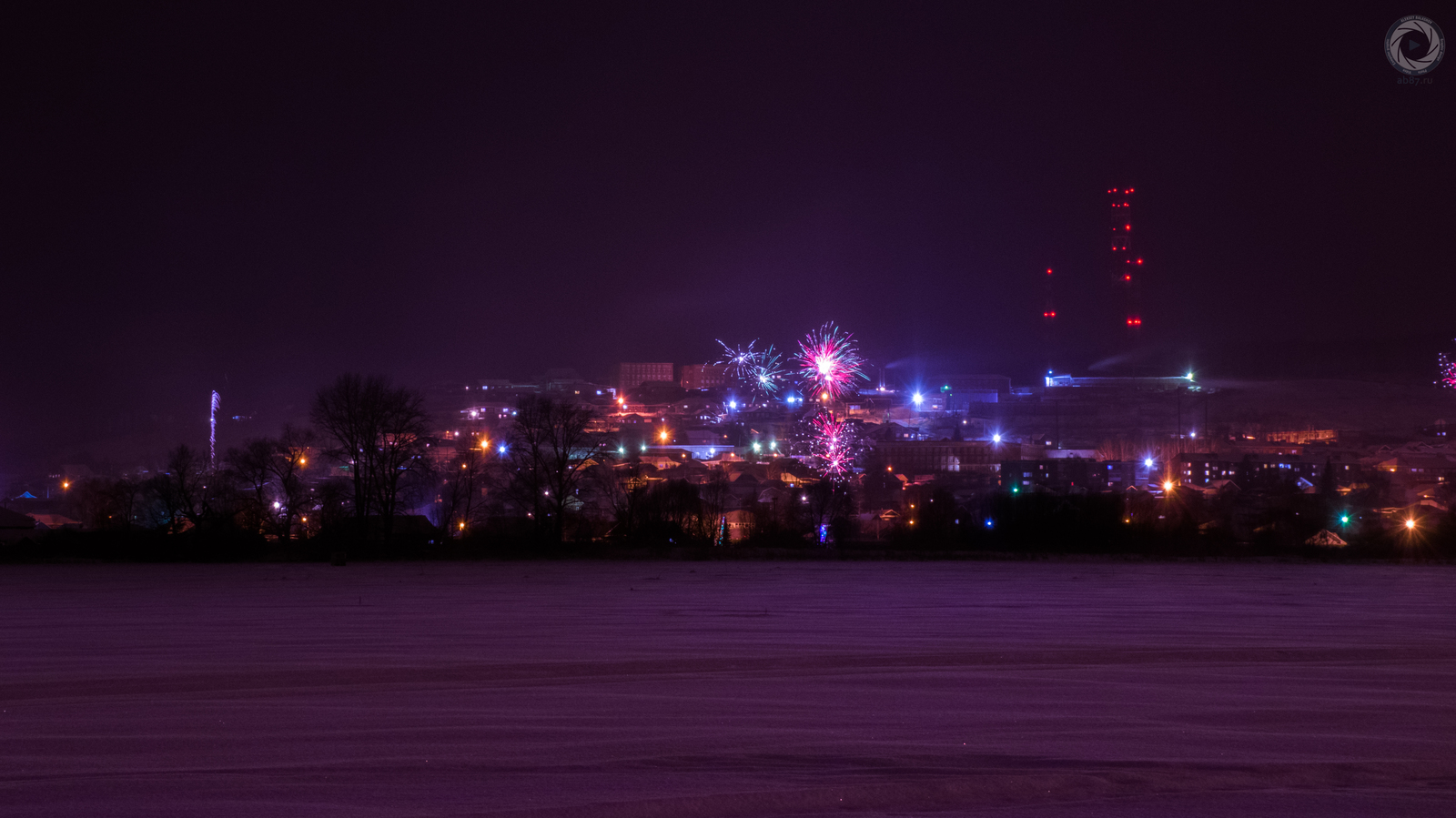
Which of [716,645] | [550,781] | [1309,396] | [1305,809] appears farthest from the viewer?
[1309,396]

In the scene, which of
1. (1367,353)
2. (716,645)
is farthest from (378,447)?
(1367,353)

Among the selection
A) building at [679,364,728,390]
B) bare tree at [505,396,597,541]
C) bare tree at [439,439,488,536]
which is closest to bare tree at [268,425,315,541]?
bare tree at [439,439,488,536]

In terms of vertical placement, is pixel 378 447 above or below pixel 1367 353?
below

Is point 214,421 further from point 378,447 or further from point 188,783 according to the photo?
point 188,783

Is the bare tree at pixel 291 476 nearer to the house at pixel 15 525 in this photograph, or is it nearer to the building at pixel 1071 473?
the house at pixel 15 525

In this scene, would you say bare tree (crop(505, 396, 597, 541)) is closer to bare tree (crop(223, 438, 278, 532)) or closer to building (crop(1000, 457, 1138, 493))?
bare tree (crop(223, 438, 278, 532))

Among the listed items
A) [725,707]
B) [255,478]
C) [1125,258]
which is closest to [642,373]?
[1125,258]

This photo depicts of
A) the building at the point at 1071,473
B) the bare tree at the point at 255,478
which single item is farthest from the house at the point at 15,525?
the building at the point at 1071,473
